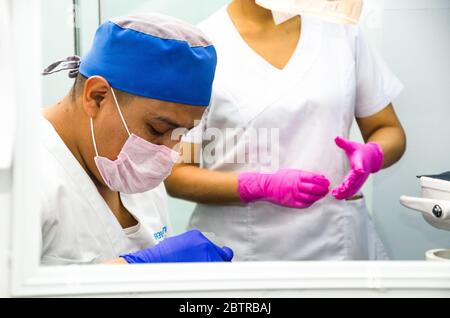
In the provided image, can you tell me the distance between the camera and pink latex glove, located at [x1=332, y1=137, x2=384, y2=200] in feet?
5.16

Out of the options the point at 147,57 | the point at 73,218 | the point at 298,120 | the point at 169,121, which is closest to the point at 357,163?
the point at 298,120

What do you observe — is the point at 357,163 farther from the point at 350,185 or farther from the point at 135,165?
the point at 135,165

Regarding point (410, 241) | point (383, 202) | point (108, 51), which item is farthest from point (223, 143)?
point (410, 241)

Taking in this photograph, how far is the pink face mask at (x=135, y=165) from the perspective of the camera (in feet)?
4.39

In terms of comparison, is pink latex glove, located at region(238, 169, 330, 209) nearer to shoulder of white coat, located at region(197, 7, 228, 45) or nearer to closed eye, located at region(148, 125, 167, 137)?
closed eye, located at region(148, 125, 167, 137)

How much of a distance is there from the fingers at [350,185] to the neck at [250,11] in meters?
0.53

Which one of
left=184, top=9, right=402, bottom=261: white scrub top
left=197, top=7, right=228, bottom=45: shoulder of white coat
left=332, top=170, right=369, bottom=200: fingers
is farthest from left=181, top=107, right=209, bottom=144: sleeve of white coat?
left=332, top=170, right=369, bottom=200: fingers

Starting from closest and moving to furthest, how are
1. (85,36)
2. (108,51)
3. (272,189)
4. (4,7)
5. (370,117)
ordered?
1. (4,7)
2. (108,51)
3. (85,36)
4. (272,189)
5. (370,117)

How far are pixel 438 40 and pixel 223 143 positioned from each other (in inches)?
30.3

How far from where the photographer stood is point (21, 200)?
97 centimetres

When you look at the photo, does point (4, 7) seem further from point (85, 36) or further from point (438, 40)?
point (438, 40)

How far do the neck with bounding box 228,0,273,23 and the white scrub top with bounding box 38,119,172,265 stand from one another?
25.5 inches

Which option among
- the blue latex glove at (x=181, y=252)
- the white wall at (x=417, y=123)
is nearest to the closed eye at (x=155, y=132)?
the blue latex glove at (x=181, y=252)

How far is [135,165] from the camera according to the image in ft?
4.44
